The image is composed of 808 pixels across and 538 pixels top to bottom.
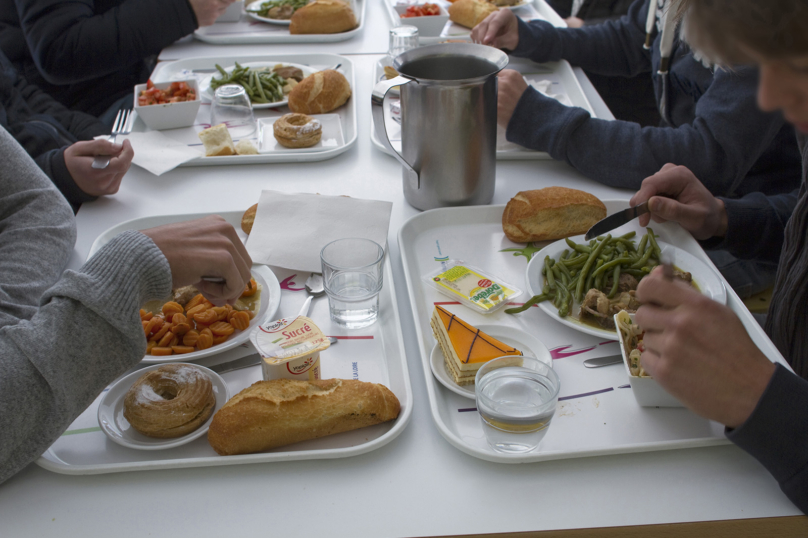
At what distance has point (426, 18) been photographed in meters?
2.51

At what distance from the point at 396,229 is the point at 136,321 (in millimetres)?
666

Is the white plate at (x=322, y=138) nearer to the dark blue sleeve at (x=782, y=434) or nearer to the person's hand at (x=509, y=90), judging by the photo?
the person's hand at (x=509, y=90)

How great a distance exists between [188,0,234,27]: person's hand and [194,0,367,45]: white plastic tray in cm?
9

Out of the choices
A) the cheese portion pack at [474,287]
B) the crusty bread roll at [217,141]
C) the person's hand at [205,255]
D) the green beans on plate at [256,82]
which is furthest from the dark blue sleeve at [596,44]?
the person's hand at [205,255]

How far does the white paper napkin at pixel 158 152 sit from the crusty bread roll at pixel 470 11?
144 cm

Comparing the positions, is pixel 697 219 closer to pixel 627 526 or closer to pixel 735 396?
pixel 735 396

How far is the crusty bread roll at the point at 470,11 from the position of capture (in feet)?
8.47

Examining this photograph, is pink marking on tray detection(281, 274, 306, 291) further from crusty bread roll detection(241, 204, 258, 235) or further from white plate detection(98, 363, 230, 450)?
white plate detection(98, 363, 230, 450)

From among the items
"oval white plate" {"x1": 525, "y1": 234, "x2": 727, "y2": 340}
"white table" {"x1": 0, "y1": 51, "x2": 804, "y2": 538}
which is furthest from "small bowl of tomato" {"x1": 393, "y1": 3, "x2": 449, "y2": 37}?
"white table" {"x1": 0, "y1": 51, "x2": 804, "y2": 538}

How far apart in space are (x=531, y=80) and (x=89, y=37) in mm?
1655

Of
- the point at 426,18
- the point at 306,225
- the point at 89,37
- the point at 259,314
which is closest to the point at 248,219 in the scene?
the point at 306,225

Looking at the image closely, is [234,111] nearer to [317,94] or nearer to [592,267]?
[317,94]

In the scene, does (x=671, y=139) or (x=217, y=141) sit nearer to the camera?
(x=671, y=139)

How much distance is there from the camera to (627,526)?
28.3 inches
